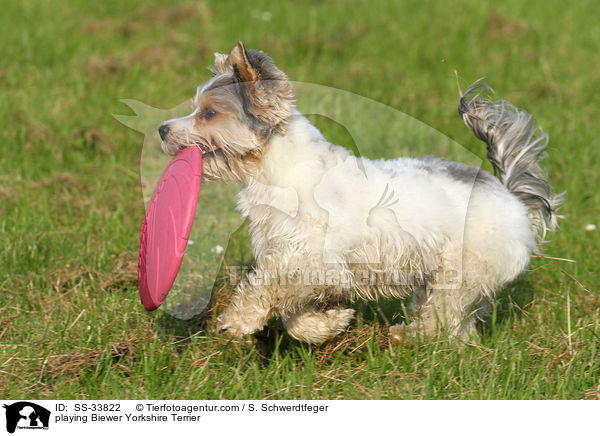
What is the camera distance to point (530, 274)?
473 cm

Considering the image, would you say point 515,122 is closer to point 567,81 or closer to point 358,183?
point 358,183

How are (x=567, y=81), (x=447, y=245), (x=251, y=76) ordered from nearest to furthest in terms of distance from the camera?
(x=251, y=76)
(x=447, y=245)
(x=567, y=81)

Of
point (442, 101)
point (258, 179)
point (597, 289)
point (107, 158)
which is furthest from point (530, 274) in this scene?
point (107, 158)

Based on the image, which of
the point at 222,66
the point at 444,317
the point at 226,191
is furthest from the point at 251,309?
the point at 226,191

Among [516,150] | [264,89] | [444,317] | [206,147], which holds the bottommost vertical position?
[444,317]

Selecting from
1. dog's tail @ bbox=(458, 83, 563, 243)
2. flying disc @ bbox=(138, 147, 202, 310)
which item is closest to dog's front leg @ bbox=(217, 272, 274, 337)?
flying disc @ bbox=(138, 147, 202, 310)

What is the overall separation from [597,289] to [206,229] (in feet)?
8.77

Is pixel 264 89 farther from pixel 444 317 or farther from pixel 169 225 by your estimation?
pixel 444 317

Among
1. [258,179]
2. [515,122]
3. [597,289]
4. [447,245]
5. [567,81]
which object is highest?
[567,81]

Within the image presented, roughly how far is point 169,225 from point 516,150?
1.99 meters
